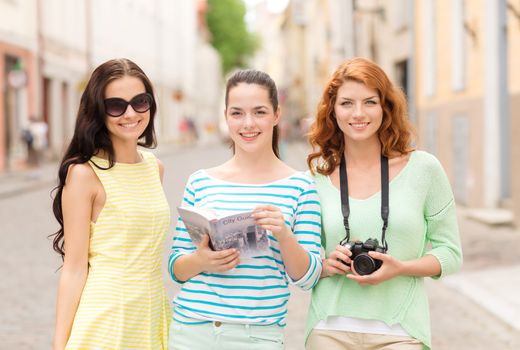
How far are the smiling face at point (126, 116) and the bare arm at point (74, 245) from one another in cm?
22

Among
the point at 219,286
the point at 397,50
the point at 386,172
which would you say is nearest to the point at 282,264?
the point at 219,286

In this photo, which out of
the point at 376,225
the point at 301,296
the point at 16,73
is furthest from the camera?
the point at 16,73

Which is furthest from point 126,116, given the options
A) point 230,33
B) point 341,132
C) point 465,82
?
point 230,33

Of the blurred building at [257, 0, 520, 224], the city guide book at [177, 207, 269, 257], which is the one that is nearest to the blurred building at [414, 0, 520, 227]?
the blurred building at [257, 0, 520, 224]

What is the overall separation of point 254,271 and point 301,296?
4.69 metres

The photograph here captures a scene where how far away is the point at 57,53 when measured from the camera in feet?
94.5

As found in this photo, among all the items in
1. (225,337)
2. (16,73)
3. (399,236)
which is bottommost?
(225,337)

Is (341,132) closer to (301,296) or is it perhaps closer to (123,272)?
(123,272)

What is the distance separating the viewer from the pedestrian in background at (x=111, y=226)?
110 inches

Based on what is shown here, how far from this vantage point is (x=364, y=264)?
2.78 meters

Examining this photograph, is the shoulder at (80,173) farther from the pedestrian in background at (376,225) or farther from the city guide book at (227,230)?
the pedestrian in background at (376,225)

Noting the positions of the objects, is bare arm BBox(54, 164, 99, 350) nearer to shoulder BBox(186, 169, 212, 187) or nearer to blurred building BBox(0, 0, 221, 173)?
shoulder BBox(186, 169, 212, 187)

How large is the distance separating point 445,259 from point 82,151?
1.33 meters

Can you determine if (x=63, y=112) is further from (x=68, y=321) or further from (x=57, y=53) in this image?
(x=68, y=321)
